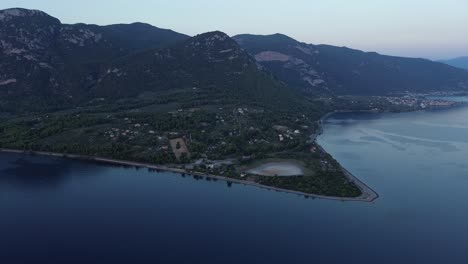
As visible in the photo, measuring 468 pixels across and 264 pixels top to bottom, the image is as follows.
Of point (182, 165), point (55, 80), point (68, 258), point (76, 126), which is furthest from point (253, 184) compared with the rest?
point (55, 80)

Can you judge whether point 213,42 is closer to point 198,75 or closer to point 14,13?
point 198,75

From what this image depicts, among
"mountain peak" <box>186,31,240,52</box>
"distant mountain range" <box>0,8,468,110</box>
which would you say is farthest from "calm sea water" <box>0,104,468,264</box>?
"mountain peak" <box>186,31,240,52</box>

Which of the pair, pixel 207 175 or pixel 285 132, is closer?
pixel 207 175

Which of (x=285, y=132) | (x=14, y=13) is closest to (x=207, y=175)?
(x=285, y=132)

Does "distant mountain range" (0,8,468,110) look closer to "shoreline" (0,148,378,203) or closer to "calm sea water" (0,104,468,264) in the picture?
"shoreline" (0,148,378,203)

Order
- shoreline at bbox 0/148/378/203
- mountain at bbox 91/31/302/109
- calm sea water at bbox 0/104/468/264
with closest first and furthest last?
calm sea water at bbox 0/104/468/264, shoreline at bbox 0/148/378/203, mountain at bbox 91/31/302/109

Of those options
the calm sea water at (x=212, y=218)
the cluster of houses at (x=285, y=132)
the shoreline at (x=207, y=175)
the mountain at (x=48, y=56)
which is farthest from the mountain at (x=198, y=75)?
the calm sea water at (x=212, y=218)

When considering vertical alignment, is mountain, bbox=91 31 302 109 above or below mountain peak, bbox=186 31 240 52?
below
